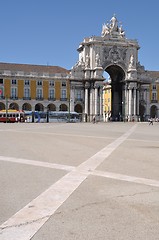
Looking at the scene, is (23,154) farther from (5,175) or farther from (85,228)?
(85,228)

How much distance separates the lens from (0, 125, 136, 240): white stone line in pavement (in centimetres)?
501

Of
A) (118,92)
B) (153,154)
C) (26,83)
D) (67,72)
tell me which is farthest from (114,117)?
(153,154)

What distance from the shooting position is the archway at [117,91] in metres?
90.3

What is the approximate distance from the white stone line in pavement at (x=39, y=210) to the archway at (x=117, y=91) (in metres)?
81.9

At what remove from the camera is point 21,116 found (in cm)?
7494

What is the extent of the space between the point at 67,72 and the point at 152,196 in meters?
85.6

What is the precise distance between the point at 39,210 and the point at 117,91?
87934 mm

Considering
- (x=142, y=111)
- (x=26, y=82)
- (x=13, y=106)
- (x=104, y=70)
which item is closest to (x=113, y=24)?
(x=104, y=70)

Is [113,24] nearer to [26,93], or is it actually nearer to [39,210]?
[26,93]

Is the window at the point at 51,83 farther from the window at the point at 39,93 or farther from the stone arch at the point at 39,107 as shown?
the stone arch at the point at 39,107

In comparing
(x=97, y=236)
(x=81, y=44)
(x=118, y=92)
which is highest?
(x=81, y=44)

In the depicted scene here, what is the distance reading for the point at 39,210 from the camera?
6070mm

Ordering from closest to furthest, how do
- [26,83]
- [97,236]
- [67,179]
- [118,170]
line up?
[97,236]
[67,179]
[118,170]
[26,83]

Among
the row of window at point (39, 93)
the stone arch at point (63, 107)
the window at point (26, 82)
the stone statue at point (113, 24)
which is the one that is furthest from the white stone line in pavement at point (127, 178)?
the stone statue at point (113, 24)
